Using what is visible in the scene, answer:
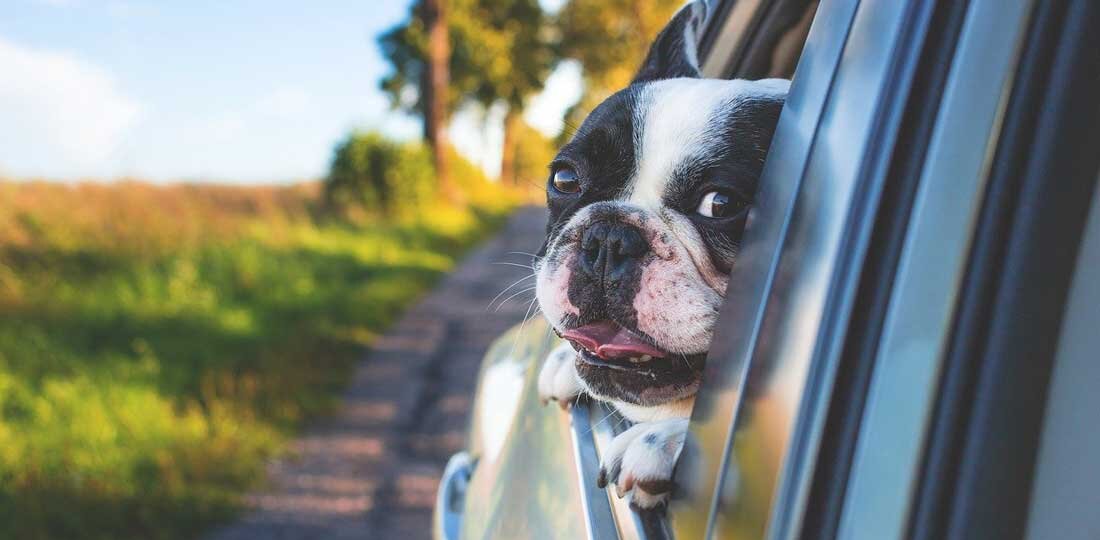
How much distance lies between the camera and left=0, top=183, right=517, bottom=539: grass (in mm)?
4051

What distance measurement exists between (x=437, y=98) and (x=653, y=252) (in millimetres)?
17877

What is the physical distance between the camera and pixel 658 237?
1455mm

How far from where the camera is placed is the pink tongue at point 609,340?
1.47 meters

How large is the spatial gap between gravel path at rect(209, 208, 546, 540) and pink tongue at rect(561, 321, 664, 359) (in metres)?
3.02

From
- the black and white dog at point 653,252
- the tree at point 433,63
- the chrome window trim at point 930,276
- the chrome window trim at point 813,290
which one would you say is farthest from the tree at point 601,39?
the chrome window trim at point 930,276

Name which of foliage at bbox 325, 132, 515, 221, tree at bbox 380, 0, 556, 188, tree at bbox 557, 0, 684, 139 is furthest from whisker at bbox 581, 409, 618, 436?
tree at bbox 557, 0, 684, 139

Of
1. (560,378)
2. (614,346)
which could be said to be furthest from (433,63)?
(614,346)

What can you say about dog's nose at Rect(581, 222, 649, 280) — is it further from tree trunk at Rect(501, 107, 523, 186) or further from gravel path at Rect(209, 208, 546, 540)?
tree trunk at Rect(501, 107, 523, 186)

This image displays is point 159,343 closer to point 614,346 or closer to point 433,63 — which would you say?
point 614,346

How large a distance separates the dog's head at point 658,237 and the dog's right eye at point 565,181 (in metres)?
0.07

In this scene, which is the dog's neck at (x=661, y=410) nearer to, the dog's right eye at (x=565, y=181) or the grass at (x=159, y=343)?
the dog's right eye at (x=565, y=181)

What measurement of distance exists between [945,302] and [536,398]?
1.39 metres

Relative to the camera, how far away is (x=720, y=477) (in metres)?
0.97

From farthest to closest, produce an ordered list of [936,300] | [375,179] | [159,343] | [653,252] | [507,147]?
[507,147] < [375,179] < [159,343] < [653,252] < [936,300]
